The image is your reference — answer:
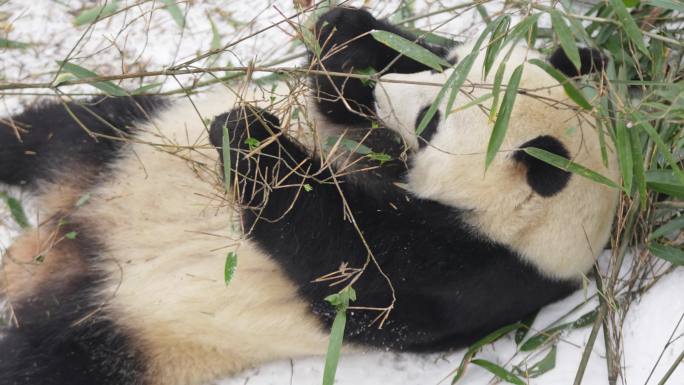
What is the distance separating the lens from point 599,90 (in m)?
1.53

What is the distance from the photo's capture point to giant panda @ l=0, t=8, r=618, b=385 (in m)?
1.69

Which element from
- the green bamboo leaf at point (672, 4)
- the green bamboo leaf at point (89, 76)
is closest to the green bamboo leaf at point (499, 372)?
the green bamboo leaf at point (672, 4)

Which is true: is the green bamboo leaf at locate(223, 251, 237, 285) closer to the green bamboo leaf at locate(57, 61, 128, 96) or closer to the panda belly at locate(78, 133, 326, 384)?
the panda belly at locate(78, 133, 326, 384)

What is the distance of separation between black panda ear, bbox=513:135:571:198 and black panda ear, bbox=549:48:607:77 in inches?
10.6

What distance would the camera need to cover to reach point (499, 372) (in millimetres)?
1829

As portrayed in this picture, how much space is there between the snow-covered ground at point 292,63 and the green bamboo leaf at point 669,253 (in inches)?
1.8

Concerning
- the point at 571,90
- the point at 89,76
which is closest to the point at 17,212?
the point at 89,76

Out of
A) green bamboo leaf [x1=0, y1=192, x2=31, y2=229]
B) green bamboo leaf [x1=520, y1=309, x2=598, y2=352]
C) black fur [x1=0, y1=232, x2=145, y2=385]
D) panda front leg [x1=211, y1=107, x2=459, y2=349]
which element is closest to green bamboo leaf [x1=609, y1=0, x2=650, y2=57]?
panda front leg [x1=211, y1=107, x2=459, y2=349]

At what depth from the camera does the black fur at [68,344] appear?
1895mm

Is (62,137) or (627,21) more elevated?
(627,21)

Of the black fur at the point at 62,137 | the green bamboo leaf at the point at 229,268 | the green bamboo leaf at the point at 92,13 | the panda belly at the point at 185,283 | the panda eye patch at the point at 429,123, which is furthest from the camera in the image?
the green bamboo leaf at the point at 92,13

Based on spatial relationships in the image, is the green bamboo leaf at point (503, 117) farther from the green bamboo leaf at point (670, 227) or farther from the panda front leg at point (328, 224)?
the green bamboo leaf at point (670, 227)

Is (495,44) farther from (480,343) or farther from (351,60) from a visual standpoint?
(480,343)

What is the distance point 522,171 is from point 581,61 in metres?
0.36
